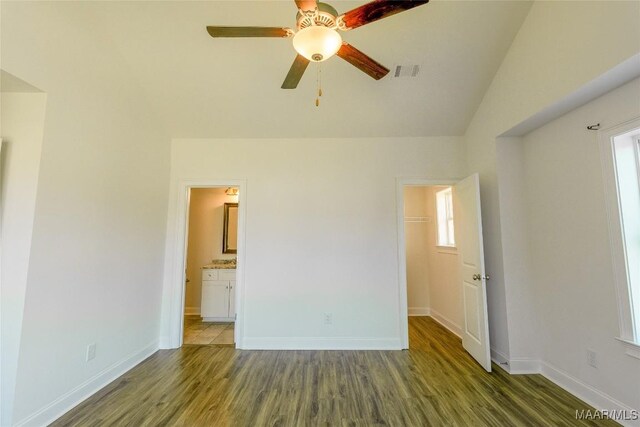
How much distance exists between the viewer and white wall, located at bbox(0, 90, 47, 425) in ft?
6.40

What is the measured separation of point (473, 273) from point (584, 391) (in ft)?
4.14

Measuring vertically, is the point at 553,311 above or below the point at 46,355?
above

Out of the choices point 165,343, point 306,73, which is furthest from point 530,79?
point 165,343

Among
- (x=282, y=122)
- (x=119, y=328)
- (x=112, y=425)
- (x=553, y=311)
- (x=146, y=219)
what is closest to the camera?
(x=112, y=425)

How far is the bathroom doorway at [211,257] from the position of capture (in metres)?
4.90

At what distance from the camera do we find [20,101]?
7.09 ft


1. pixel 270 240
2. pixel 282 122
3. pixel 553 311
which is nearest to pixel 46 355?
pixel 270 240

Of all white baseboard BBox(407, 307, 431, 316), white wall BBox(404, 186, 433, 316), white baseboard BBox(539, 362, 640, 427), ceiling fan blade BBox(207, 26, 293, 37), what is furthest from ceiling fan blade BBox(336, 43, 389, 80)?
white baseboard BBox(407, 307, 431, 316)

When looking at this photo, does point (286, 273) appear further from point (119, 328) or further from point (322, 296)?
point (119, 328)

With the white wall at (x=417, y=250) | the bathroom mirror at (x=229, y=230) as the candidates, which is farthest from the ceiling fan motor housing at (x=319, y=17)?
the bathroom mirror at (x=229, y=230)

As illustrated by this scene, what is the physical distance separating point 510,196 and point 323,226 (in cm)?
214

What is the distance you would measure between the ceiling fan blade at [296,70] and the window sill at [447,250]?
335cm

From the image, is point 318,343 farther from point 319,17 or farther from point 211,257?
A: point 319,17

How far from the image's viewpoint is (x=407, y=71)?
302 centimetres
